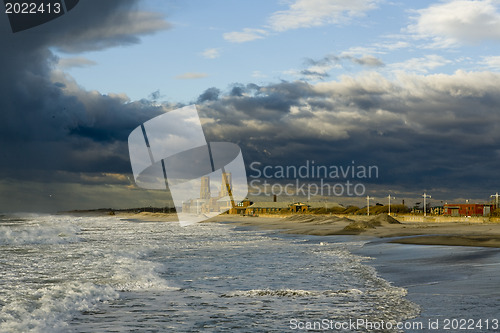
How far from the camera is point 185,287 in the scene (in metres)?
16.6

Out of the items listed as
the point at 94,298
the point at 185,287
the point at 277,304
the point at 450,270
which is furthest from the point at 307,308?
the point at 450,270

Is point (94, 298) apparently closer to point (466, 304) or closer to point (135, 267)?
point (135, 267)

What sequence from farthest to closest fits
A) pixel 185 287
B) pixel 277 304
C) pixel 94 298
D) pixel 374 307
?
pixel 185 287, pixel 94 298, pixel 277 304, pixel 374 307

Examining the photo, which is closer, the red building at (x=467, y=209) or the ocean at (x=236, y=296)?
the ocean at (x=236, y=296)

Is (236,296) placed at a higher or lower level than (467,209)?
higher

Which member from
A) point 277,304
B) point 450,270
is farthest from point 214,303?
point 450,270

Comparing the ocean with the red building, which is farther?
the red building

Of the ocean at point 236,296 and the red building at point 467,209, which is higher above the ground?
the ocean at point 236,296

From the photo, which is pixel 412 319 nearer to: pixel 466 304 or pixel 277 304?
pixel 466 304

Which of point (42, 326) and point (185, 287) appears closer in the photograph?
point (42, 326)

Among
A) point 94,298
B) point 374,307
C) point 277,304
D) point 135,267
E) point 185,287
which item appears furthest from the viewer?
point 135,267

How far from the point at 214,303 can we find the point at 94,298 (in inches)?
161

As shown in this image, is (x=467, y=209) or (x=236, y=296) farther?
(x=467, y=209)

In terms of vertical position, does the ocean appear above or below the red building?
above
